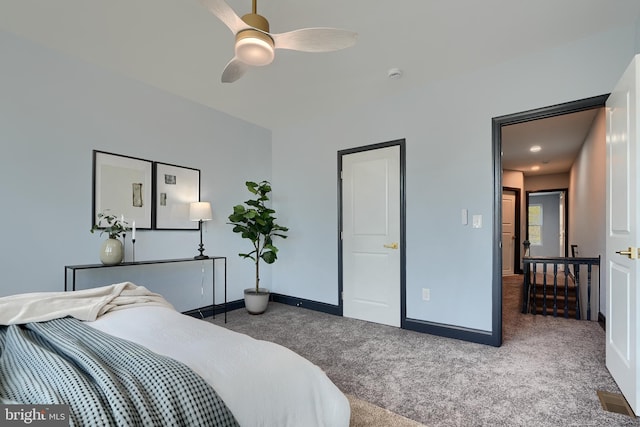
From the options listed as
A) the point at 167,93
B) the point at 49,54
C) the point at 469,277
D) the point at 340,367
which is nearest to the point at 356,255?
the point at 469,277

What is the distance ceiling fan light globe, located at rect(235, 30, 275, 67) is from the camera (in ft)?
5.54

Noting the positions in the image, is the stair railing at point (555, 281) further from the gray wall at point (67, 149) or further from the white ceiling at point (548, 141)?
the gray wall at point (67, 149)

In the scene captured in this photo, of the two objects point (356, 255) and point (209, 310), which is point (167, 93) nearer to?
point (209, 310)

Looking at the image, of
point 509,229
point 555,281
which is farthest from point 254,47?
point 509,229

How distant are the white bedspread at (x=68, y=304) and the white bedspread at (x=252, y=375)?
0.34m

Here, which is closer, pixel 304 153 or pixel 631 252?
pixel 631 252

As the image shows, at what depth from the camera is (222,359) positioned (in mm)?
997

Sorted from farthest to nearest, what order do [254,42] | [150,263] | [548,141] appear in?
[548,141], [150,263], [254,42]

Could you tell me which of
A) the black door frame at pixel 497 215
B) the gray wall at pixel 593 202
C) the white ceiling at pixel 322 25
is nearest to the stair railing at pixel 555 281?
the gray wall at pixel 593 202

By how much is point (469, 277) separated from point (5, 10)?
4235 mm

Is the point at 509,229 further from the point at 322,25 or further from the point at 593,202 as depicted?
the point at 322,25

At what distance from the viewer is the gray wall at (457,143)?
2531mm

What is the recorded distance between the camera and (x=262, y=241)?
174 inches

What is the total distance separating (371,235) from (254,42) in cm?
249
